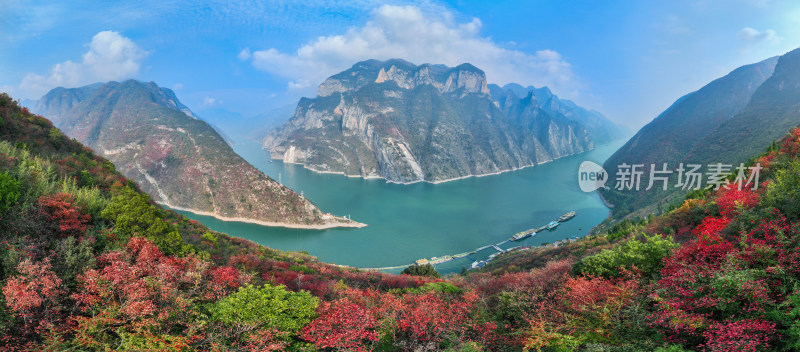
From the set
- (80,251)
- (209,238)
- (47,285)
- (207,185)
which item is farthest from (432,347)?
(207,185)

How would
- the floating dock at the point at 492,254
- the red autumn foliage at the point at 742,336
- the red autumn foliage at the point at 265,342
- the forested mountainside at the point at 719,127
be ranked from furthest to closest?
the forested mountainside at the point at 719,127 → the floating dock at the point at 492,254 → the red autumn foliage at the point at 265,342 → the red autumn foliage at the point at 742,336

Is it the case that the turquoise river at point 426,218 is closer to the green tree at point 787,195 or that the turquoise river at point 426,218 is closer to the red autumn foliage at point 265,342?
the green tree at point 787,195

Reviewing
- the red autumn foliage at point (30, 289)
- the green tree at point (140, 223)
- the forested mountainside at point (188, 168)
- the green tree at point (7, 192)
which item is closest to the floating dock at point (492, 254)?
the forested mountainside at point (188, 168)

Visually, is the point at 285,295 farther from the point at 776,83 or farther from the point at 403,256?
the point at 776,83

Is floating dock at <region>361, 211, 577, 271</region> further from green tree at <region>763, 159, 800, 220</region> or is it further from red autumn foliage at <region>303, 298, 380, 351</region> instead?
red autumn foliage at <region>303, 298, 380, 351</region>

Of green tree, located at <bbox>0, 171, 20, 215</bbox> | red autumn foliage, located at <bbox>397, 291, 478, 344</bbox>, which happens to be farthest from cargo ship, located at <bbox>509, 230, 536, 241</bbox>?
green tree, located at <bbox>0, 171, 20, 215</bbox>
